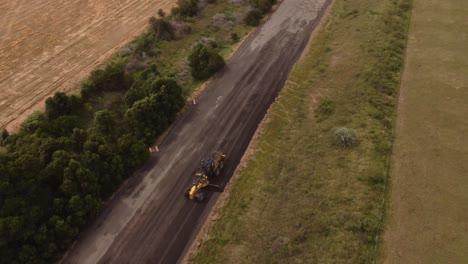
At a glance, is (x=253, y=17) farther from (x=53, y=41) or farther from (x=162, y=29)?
(x=53, y=41)

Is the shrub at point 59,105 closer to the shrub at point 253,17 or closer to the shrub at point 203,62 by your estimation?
the shrub at point 203,62

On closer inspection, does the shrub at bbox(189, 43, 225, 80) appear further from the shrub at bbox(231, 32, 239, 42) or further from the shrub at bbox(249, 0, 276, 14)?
the shrub at bbox(249, 0, 276, 14)

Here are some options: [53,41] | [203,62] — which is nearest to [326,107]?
[203,62]

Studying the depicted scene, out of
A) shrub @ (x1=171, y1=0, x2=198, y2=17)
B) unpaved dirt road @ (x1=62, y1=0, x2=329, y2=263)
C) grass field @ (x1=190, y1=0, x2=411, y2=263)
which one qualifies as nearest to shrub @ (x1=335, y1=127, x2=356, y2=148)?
grass field @ (x1=190, y1=0, x2=411, y2=263)

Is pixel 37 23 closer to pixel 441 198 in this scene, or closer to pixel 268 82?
pixel 268 82

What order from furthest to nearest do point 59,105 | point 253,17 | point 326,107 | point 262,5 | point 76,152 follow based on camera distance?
point 262,5 → point 253,17 → point 326,107 → point 59,105 → point 76,152

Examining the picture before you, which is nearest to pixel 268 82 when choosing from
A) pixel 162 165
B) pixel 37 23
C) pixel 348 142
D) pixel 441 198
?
pixel 348 142

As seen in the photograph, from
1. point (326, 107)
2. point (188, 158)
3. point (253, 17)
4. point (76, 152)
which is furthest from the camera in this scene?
point (253, 17)
